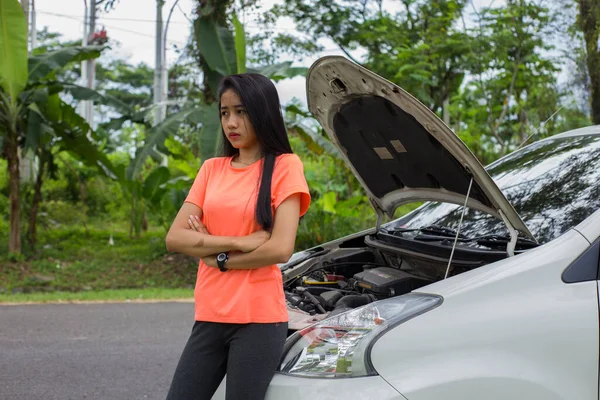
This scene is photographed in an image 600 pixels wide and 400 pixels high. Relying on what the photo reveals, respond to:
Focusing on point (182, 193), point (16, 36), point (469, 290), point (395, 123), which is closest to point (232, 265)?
point (469, 290)

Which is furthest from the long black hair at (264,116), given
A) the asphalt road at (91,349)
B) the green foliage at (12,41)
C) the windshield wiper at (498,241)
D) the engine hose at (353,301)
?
the green foliage at (12,41)

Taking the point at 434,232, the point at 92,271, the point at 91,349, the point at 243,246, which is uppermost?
the point at 243,246

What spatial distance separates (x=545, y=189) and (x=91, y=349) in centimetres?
419

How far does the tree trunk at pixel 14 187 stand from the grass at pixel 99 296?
6.42 ft

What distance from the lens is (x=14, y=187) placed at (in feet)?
34.7

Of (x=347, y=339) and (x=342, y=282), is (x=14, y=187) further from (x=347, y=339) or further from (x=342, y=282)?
(x=347, y=339)

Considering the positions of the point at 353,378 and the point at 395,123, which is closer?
the point at 353,378

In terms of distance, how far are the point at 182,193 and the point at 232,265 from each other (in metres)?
9.39

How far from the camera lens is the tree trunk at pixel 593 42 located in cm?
1038

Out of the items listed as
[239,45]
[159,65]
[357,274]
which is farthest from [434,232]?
[159,65]

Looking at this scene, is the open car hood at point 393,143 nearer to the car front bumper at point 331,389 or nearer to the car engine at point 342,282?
the car engine at point 342,282

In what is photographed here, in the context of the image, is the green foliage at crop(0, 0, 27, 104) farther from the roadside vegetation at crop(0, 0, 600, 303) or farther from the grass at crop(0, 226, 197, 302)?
the grass at crop(0, 226, 197, 302)

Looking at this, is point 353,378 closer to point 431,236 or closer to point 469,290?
point 469,290

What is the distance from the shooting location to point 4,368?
521cm
